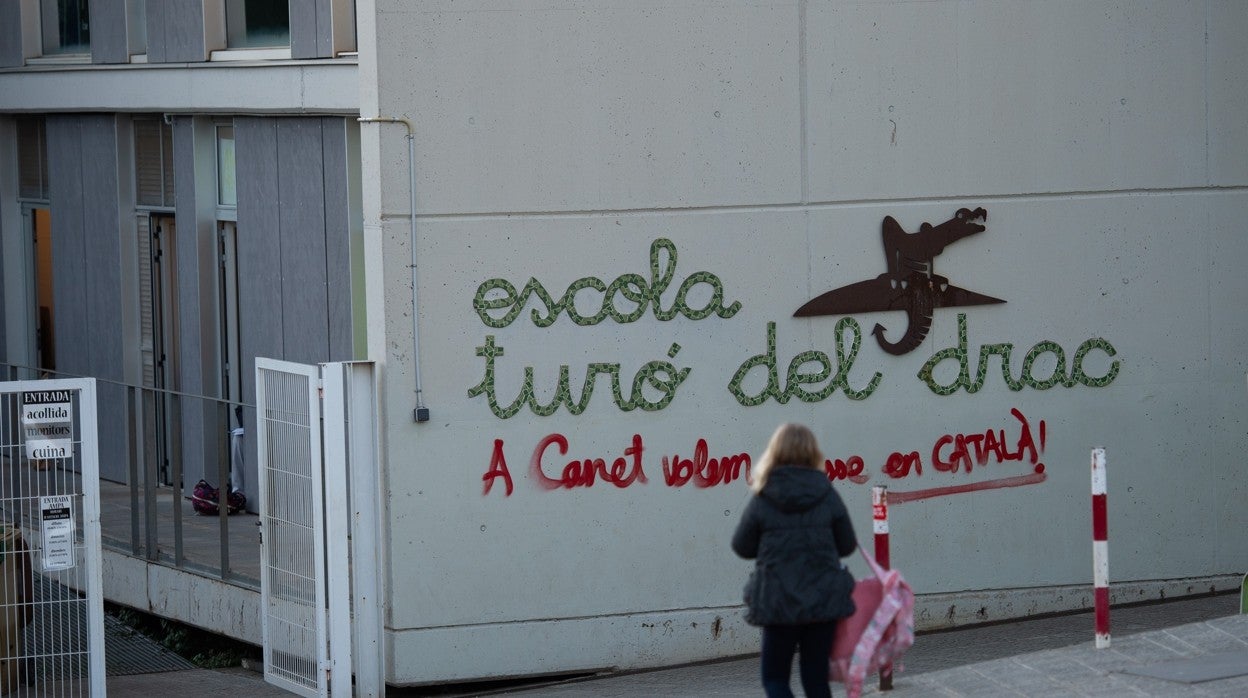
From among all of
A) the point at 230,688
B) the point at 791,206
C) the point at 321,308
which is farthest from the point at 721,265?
the point at 321,308

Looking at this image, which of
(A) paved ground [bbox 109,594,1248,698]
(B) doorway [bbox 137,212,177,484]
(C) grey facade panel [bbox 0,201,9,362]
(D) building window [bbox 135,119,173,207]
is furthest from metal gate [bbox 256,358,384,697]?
(C) grey facade panel [bbox 0,201,9,362]

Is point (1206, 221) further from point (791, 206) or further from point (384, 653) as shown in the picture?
point (384, 653)

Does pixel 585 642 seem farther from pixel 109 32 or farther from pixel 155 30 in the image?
pixel 109 32

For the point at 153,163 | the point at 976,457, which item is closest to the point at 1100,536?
the point at 976,457

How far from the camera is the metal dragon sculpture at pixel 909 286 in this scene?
10242mm

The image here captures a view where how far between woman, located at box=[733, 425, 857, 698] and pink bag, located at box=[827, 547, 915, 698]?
0.22 m

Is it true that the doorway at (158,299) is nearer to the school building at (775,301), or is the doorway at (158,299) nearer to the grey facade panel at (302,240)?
the grey facade panel at (302,240)

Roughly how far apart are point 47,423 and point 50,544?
685 millimetres

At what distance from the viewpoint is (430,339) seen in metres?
9.74

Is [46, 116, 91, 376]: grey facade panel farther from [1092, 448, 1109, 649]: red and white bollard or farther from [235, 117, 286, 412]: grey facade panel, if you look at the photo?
[1092, 448, 1109, 649]: red and white bollard

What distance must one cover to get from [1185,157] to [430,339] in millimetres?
4745

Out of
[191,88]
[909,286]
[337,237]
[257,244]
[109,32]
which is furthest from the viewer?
[109,32]

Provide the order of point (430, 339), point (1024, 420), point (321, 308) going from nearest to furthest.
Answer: point (430, 339), point (1024, 420), point (321, 308)

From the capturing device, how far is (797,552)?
22.4 feet
